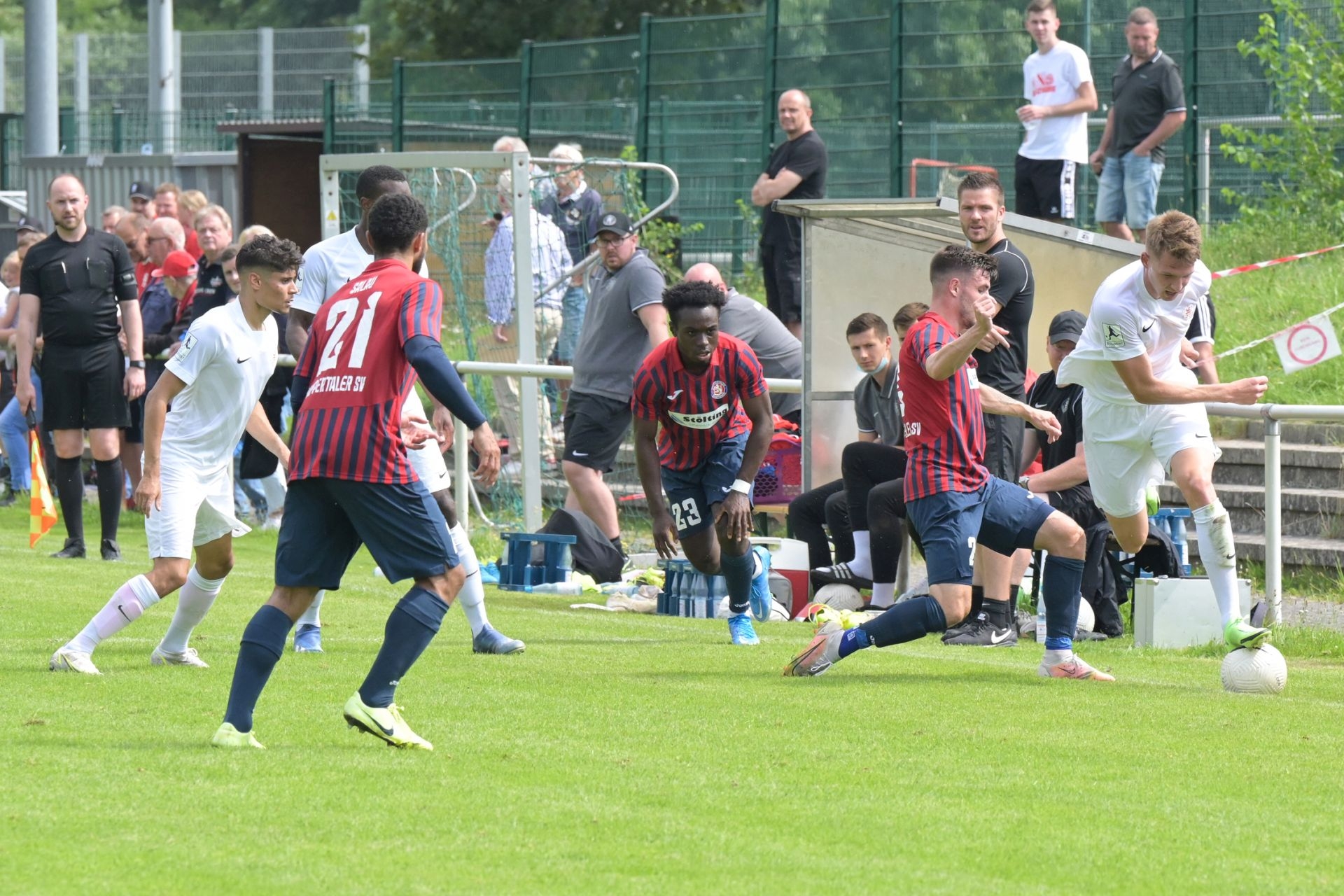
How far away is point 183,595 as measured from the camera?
8273 mm

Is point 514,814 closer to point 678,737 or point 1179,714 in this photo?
point 678,737

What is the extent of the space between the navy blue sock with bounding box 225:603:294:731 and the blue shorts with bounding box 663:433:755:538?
348 centimetres

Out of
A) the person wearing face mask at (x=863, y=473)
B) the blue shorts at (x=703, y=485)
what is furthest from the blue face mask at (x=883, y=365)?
the blue shorts at (x=703, y=485)

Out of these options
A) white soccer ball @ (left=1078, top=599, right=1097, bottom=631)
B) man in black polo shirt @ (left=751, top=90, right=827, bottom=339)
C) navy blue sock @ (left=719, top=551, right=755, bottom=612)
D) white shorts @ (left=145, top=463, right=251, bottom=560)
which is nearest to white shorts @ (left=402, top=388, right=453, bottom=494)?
white shorts @ (left=145, top=463, right=251, bottom=560)

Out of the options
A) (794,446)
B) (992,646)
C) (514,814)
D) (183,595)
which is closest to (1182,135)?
(794,446)

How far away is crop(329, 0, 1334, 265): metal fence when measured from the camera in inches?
679

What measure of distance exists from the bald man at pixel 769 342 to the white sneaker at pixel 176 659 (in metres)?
5.55

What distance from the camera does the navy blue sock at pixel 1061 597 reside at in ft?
28.4

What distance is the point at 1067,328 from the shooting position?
1066 cm

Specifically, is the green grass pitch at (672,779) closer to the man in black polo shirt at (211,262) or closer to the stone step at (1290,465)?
the stone step at (1290,465)

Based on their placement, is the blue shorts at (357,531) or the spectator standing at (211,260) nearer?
the blue shorts at (357,531)

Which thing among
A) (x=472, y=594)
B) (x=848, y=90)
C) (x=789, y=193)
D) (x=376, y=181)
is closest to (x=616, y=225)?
(x=789, y=193)

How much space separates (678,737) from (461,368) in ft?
23.4

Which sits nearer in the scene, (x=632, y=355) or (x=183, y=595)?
(x=183, y=595)
